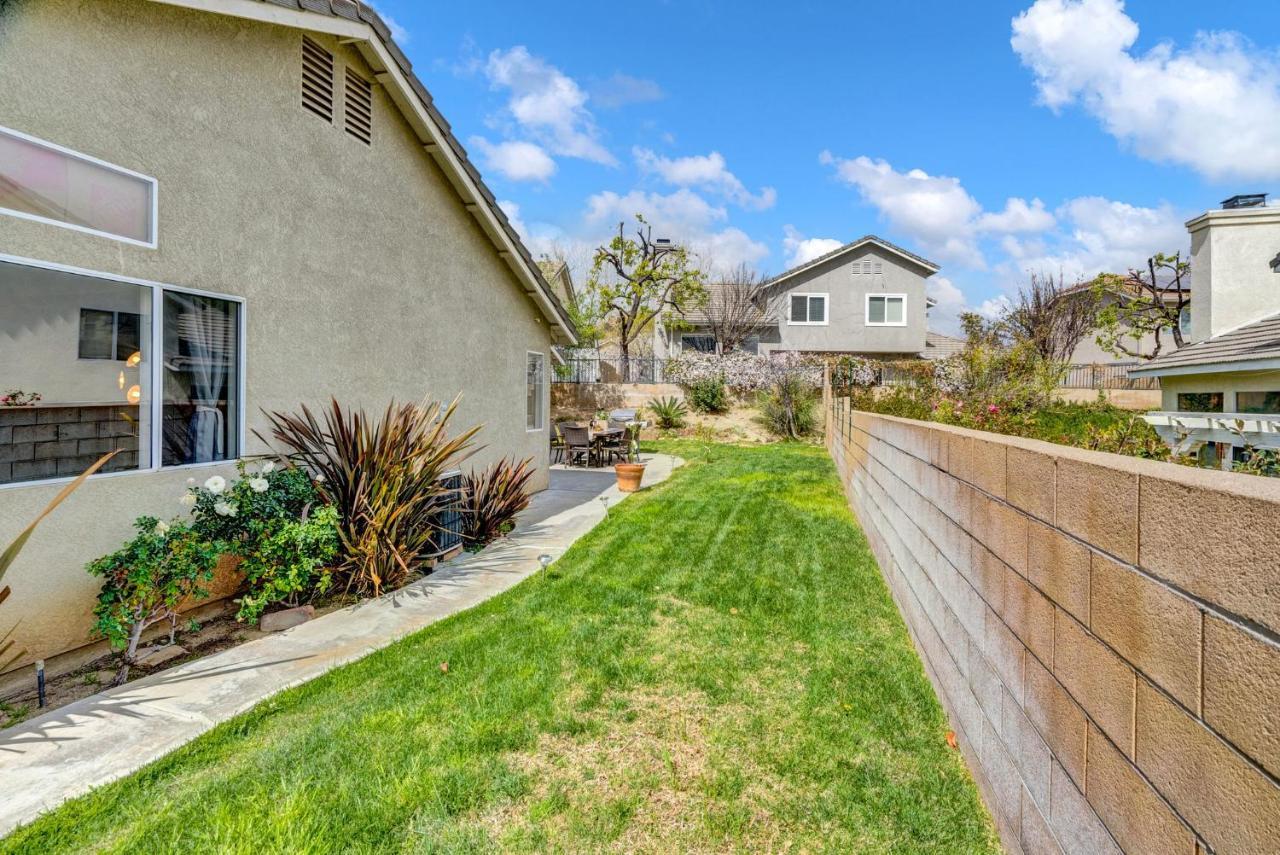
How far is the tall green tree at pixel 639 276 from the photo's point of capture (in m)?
27.8

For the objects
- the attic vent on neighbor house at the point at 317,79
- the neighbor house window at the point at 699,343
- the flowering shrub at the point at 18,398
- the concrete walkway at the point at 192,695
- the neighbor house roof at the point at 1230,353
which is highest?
the neighbor house window at the point at 699,343

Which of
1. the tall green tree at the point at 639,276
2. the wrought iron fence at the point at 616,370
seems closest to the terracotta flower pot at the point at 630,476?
the wrought iron fence at the point at 616,370

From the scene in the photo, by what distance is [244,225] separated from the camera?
5.50 m

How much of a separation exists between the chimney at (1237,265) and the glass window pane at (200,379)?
738 inches

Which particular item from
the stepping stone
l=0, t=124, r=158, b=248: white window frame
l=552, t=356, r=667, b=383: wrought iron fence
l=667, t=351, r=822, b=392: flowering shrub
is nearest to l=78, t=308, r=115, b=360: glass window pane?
l=0, t=124, r=158, b=248: white window frame

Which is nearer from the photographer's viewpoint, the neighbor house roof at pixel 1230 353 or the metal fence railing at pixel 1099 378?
the neighbor house roof at pixel 1230 353

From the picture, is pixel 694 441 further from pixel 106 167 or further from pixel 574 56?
pixel 106 167

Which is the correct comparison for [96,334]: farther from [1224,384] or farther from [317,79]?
[1224,384]

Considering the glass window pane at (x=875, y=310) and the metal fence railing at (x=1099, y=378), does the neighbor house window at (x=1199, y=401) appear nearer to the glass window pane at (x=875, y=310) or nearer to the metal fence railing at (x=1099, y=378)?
the metal fence railing at (x=1099, y=378)

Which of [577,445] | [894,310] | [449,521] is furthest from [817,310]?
[449,521]

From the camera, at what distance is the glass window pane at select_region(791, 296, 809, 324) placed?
3075 centimetres

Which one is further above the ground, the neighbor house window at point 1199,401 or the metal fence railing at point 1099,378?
the metal fence railing at point 1099,378

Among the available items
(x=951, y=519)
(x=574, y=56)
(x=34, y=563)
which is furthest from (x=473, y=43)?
(x=951, y=519)

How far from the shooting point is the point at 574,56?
20562 millimetres
